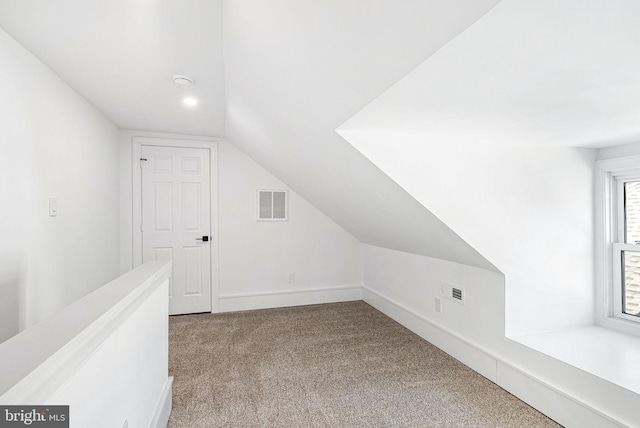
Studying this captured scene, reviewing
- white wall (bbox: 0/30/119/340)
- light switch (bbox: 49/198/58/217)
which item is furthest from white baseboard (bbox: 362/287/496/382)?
light switch (bbox: 49/198/58/217)

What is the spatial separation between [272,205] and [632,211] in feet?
11.1

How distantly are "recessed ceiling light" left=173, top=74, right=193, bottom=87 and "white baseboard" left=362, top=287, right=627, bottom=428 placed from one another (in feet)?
9.38

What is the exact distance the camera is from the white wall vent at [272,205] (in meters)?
4.07

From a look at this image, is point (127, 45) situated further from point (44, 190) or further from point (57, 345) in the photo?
point (57, 345)

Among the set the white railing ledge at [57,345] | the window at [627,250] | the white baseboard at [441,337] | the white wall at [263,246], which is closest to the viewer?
the white railing ledge at [57,345]

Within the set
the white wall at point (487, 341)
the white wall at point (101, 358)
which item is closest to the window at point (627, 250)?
the white wall at point (487, 341)

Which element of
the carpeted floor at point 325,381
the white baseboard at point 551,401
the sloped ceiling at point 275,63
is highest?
the sloped ceiling at point 275,63

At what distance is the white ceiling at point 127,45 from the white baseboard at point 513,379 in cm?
273

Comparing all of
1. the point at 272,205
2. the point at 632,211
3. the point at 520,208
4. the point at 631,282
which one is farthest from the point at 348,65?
the point at 272,205

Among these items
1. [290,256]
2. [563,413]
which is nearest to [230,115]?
[290,256]

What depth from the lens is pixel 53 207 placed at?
→ 224cm

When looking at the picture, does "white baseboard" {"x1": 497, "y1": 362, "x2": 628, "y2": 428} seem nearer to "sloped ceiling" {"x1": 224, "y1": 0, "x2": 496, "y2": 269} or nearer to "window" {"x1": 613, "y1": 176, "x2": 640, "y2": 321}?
"sloped ceiling" {"x1": 224, "y1": 0, "x2": 496, "y2": 269}

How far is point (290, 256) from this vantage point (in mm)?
4184

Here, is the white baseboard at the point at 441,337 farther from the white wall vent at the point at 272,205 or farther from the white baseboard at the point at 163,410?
the white baseboard at the point at 163,410
